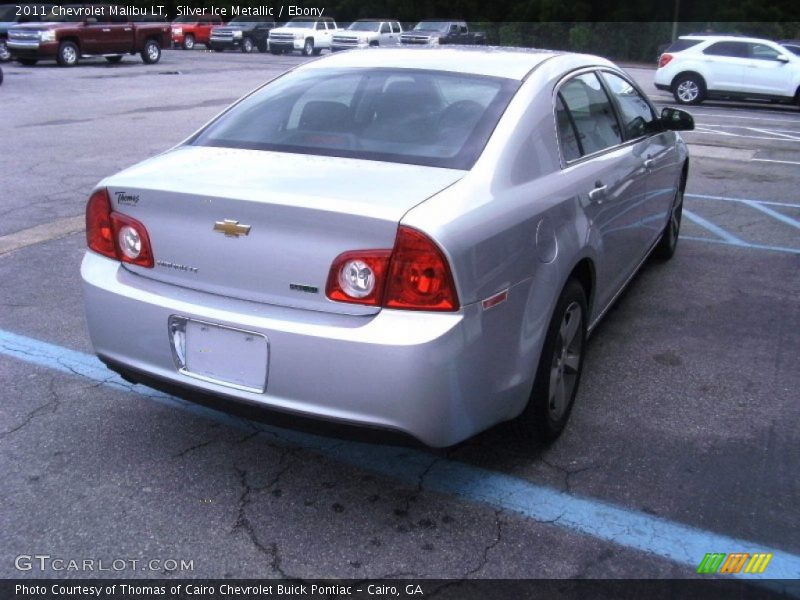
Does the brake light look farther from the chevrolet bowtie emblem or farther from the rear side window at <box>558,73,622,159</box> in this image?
the rear side window at <box>558,73,622,159</box>

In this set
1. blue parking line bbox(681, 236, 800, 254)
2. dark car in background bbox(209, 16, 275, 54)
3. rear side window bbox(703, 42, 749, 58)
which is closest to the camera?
blue parking line bbox(681, 236, 800, 254)

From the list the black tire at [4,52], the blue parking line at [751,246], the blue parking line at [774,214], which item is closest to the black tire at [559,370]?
the blue parking line at [751,246]

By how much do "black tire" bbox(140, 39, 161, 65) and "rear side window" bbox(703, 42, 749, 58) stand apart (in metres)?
17.6

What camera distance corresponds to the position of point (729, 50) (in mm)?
19812

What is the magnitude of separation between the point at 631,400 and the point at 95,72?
2277 cm

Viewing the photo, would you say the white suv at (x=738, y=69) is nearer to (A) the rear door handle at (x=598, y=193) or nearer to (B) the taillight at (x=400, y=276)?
(A) the rear door handle at (x=598, y=193)

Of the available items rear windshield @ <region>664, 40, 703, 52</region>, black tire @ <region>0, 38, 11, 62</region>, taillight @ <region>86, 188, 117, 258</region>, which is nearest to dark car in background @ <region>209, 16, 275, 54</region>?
black tire @ <region>0, 38, 11, 62</region>

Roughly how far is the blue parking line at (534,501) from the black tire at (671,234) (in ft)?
11.0

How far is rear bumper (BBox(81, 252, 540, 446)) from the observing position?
2.75 meters

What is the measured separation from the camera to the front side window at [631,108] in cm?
475

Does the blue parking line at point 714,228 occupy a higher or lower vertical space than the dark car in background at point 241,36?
lower

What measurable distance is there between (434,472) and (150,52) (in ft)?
90.2

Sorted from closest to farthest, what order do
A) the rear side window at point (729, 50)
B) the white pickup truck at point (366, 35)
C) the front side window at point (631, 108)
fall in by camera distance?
the front side window at point (631, 108) < the rear side window at point (729, 50) < the white pickup truck at point (366, 35)

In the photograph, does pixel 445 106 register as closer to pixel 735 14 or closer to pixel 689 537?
pixel 689 537
